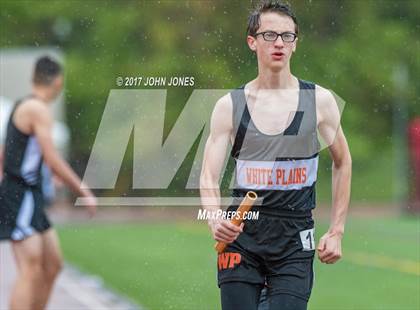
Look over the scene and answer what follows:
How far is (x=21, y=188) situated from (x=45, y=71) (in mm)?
819

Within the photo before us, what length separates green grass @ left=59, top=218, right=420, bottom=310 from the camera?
1181cm

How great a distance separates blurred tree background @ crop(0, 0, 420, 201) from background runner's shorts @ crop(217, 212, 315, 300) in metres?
23.6

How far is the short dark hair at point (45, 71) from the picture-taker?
8727mm

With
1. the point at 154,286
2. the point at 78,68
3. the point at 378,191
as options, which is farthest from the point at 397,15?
the point at 154,286

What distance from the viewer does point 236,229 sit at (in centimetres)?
550

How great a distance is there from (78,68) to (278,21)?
34.2m

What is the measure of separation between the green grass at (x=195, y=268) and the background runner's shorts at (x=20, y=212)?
2.18 meters

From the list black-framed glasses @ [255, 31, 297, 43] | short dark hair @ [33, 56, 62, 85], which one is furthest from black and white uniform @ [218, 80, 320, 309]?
short dark hair @ [33, 56, 62, 85]

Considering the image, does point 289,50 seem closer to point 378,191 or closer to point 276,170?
point 276,170

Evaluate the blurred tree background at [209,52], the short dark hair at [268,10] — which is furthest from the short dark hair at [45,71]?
the blurred tree background at [209,52]

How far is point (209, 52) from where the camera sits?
31484 millimetres

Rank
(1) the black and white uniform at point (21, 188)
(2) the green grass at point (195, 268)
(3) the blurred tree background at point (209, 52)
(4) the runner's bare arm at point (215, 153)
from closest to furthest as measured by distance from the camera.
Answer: (4) the runner's bare arm at point (215, 153) < (1) the black and white uniform at point (21, 188) < (2) the green grass at point (195, 268) < (3) the blurred tree background at point (209, 52)

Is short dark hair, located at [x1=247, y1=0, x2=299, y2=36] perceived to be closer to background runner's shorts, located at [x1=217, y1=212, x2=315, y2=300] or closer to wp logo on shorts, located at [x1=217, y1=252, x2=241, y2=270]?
background runner's shorts, located at [x1=217, y1=212, x2=315, y2=300]

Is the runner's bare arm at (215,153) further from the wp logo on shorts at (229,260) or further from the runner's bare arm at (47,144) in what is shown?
the runner's bare arm at (47,144)
